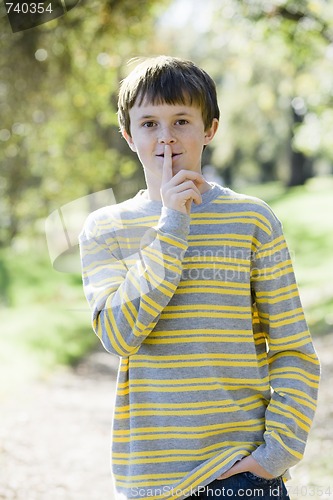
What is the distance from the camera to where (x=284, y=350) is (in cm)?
199

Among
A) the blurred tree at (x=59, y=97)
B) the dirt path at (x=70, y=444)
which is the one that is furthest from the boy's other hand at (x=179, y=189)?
the blurred tree at (x=59, y=97)

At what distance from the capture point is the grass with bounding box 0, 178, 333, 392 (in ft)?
29.5

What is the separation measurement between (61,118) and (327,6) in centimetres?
395

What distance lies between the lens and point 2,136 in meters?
10.2

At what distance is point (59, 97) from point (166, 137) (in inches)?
335

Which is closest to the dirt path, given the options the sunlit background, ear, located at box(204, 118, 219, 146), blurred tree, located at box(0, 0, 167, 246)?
the sunlit background

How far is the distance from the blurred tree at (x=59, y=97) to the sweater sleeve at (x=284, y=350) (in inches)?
262

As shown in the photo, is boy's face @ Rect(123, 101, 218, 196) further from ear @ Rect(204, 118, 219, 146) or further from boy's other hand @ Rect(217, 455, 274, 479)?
boy's other hand @ Rect(217, 455, 274, 479)

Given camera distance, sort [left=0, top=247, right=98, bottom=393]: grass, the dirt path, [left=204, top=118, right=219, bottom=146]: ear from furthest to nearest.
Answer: [left=0, top=247, right=98, bottom=393]: grass
the dirt path
[left=204, top=118, right=219, bottom=146]: ear

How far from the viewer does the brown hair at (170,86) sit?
1929 millimetres

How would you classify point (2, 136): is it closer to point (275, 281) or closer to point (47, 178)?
point (47, 178)

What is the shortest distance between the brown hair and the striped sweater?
248 millimetres

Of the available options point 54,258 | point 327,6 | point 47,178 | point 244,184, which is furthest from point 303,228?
point 54,258

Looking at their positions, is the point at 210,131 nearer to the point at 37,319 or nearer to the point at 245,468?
the point at 245,468
